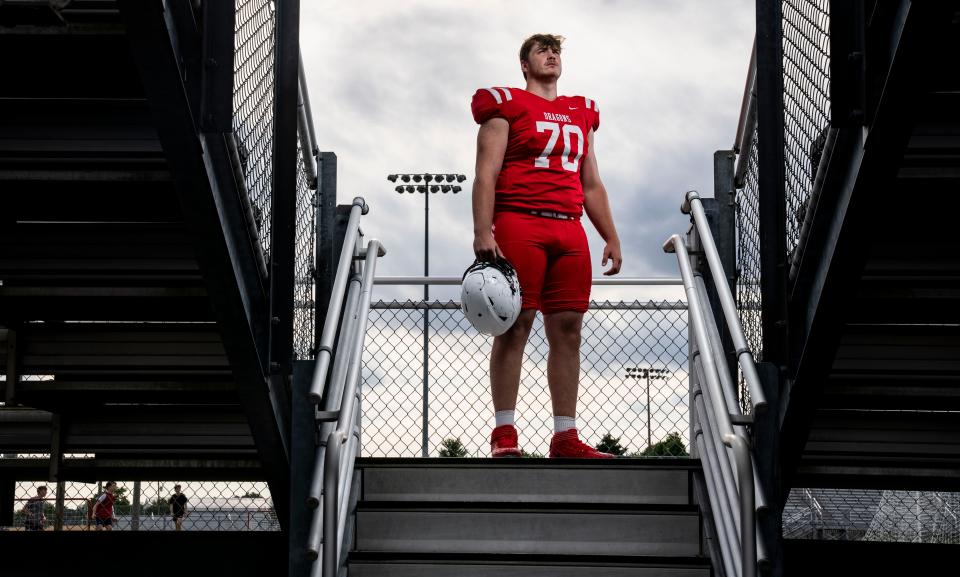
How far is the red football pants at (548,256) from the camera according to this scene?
553 cm

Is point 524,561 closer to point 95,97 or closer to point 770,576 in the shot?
point 770,576

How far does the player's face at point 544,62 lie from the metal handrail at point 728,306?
3.05ft

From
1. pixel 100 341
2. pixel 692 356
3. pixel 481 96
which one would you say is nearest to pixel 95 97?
pixel 100 341

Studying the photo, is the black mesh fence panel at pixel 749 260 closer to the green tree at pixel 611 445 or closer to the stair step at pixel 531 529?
the stair step at pixel 531 529

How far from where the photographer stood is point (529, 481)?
17.1ft

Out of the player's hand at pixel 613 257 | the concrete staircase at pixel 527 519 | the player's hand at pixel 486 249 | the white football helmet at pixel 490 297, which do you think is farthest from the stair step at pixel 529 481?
the player's hand at pixel 613 257

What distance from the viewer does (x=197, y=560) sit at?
5.78 m

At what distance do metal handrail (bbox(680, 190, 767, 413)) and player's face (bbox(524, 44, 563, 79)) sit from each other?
93cm

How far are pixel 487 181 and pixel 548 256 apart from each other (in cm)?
46

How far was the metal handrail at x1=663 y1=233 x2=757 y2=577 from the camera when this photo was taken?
13.4 feet

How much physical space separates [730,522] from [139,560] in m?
3.00

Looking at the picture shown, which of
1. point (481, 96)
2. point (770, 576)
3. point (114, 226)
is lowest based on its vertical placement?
point (770, 576)

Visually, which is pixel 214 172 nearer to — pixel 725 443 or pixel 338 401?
pixel 338 401

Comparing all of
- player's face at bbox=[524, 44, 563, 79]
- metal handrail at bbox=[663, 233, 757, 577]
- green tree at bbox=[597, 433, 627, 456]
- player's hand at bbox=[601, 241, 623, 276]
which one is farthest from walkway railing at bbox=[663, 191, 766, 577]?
green tree at bbox=[597, 433, 627, 456]
